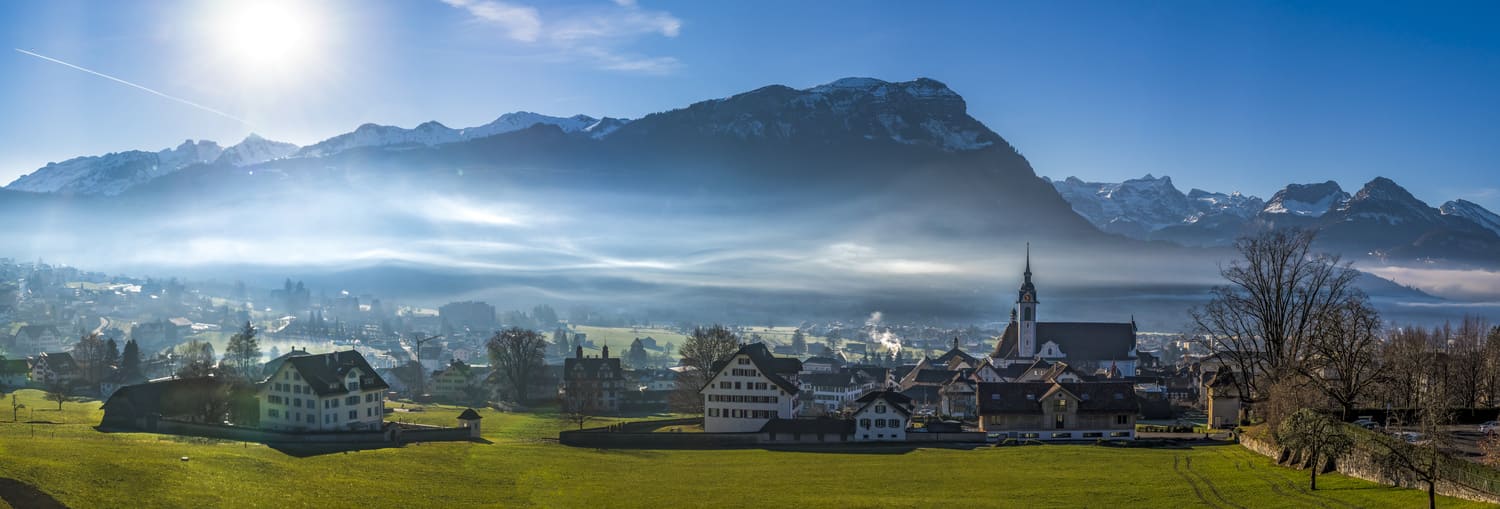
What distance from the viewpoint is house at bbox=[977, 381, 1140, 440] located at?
80812mm

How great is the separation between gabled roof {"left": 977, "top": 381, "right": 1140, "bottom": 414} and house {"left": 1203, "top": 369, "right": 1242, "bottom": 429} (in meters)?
10.7

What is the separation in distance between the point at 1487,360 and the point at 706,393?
66.3 metres

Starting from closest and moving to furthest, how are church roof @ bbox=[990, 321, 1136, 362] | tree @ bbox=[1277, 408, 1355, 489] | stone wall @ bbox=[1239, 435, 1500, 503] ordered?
stone wall @ bbox=[1239, 435, 1500, 503] → tree @ bbox=[1277, 408, 1355, 489] → church roof @ bbox=[990, 321, 1136, 362]

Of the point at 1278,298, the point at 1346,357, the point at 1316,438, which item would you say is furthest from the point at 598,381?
the point at 1316,438

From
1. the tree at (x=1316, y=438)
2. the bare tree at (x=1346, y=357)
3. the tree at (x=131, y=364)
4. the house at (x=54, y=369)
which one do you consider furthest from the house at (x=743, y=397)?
the house at (x=54, y=369)

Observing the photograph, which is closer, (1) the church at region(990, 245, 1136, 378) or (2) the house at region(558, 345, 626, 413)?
(2) the house at region(558, 345, 626, 413)

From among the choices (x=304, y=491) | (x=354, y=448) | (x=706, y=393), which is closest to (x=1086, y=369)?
(x=706, y=393)

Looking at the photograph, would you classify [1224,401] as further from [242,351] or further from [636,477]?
[242,351]

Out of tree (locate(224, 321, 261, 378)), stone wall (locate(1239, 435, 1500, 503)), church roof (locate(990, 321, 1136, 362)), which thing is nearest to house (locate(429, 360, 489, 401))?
tree (locate(224, 321, 261, 378))

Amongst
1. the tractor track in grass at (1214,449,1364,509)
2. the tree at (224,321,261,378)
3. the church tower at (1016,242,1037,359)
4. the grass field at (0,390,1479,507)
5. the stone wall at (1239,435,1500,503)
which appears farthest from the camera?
the church tower at (1016,242,1037,359)

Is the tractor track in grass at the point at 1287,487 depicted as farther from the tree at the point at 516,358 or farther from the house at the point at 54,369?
the house at the point at 54,369

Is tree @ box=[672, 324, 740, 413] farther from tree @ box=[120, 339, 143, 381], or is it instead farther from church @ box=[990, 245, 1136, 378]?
tree @ box=[120, 339, 143, 381]

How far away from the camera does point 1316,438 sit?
51.2 meters

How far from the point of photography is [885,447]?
244 ft
